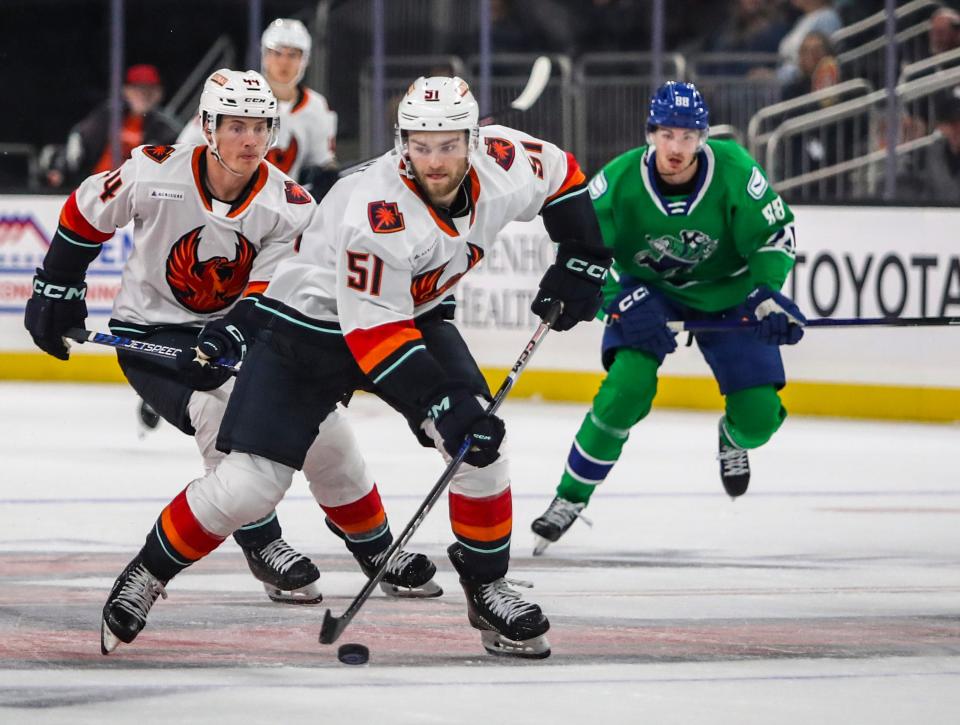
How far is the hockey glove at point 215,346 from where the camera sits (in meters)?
3.55

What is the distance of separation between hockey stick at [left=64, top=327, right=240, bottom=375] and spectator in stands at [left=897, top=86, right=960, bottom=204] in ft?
13.1

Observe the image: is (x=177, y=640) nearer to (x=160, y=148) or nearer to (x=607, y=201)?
(x=160, y=148)

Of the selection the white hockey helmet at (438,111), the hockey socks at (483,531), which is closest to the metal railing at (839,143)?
the hockey socks at (483,531)

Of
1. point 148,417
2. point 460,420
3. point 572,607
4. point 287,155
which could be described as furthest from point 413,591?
point 287,155

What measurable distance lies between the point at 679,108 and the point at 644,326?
1.75 feet

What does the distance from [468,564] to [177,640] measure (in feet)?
1.82

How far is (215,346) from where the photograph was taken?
→ 3.55 meters

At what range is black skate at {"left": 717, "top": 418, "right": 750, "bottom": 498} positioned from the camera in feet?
15.8

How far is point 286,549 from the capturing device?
377 centimetres

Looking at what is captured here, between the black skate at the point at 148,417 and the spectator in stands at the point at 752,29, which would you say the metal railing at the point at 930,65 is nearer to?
the spectator in stands at the point at 752,29

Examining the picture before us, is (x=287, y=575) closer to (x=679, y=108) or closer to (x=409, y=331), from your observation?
(x=409, y=331)

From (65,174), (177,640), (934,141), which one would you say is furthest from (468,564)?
(65,174)

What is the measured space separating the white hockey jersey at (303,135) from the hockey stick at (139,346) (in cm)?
271

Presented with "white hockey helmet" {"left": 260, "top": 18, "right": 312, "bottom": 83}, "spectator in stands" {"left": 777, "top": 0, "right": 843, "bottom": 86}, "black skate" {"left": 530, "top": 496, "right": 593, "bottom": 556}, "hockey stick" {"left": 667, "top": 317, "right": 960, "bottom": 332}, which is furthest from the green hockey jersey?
"spectator in stands" {"left": 777, "top": 0, "right": 843, "bottom": 86}
